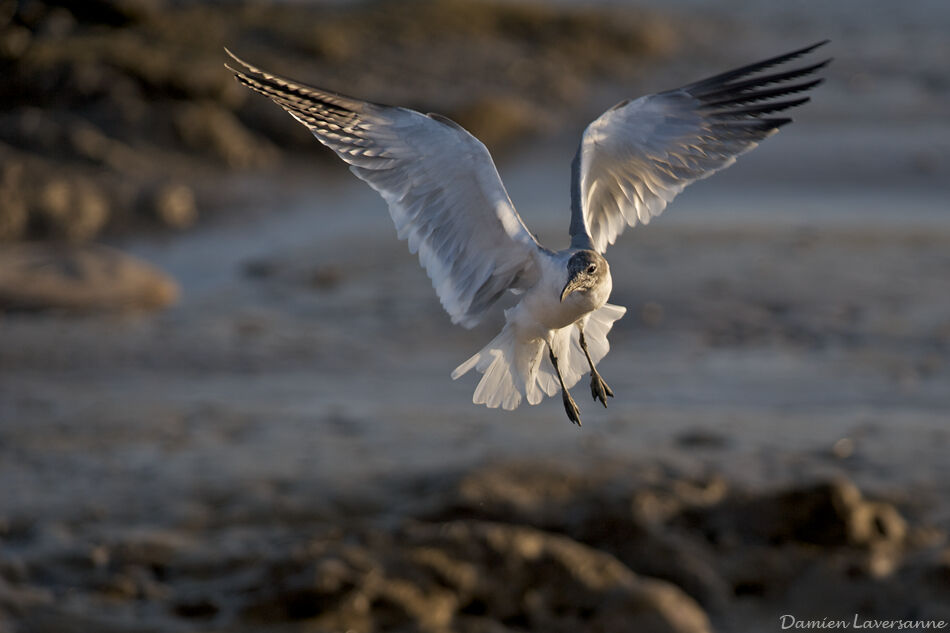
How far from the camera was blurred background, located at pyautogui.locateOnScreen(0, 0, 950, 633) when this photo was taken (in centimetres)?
718

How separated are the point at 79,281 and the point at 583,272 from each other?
7.36 meters

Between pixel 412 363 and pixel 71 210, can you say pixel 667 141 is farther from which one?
pixel 71 210

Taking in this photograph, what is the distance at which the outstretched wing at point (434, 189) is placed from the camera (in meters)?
5.28

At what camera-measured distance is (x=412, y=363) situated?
10.5 metres

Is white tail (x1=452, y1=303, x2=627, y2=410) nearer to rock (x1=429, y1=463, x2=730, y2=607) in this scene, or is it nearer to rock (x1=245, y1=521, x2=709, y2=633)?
rock (x1=245, y1=521, x2=709, y2=633)

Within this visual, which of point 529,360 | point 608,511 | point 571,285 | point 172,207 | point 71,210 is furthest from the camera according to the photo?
point 172,207

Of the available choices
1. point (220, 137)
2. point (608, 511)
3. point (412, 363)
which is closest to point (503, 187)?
point (608, 511)

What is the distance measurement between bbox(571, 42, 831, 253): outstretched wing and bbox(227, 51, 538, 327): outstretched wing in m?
0.59

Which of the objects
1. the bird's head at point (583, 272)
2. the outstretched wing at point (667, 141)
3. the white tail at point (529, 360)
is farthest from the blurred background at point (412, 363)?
the bird's head at point (583, 272)

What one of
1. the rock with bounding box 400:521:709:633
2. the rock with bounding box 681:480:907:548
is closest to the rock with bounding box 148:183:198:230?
the rock with bounding box 400:521:709:633

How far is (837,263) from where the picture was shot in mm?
12141

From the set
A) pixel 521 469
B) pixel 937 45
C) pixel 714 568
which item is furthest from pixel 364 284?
pixel 937 45

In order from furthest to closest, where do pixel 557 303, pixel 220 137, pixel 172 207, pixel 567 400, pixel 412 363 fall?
1. pixel 220 137
2. pixel 172 207
3. pixel 412 363
4. pixel 567 400
5. pixel 557 303

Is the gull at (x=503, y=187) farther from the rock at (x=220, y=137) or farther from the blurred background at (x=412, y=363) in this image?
the rock at (x=220, y=137)
